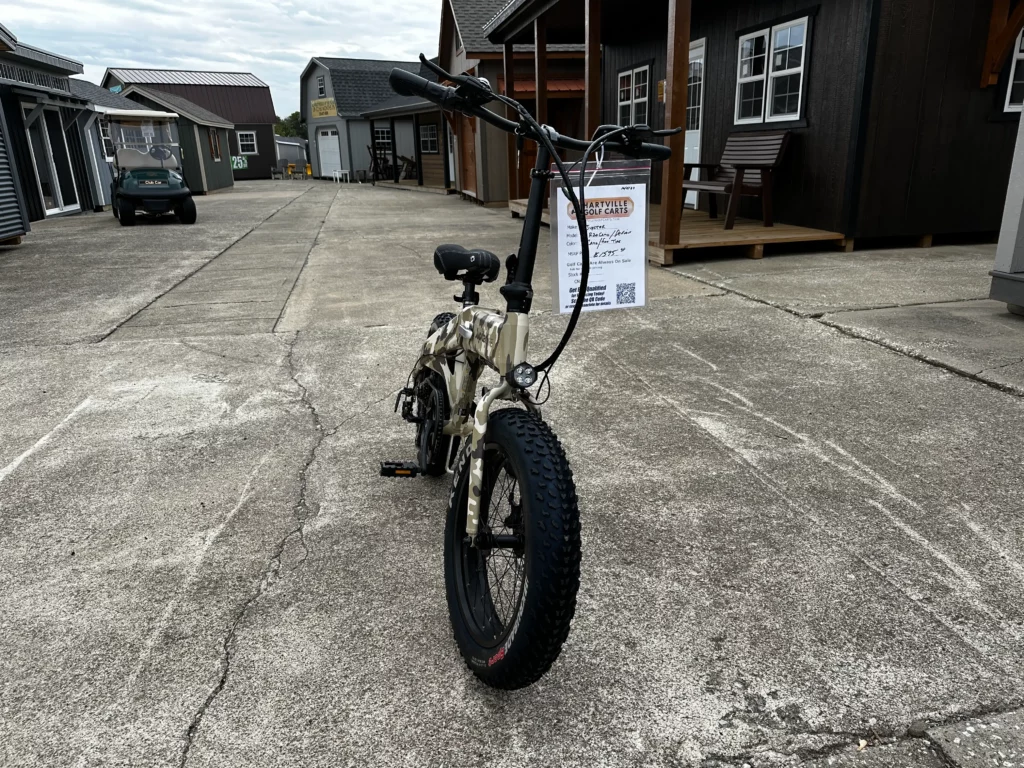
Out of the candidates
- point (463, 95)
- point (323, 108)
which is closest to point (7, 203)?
point (463, 95)

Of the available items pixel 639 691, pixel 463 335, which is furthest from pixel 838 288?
pixel 639 691

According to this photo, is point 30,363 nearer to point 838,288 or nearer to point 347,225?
point 838,288

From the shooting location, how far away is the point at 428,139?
3062cm

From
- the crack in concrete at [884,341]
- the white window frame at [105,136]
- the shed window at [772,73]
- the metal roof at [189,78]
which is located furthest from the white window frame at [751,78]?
the metal roof at [189,78]

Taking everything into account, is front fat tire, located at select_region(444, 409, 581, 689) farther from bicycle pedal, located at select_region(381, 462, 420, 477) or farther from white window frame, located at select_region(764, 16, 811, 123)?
white window frame, located at select_region(764, 16, 811, 123)

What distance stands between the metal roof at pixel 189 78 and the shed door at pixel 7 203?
32.7 m

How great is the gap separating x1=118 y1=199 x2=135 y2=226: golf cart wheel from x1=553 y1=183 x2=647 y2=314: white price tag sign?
13907mm

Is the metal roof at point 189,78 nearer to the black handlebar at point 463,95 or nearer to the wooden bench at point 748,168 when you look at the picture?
the wooden bench at point 748,168

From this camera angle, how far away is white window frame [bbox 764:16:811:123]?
8555 millimetres

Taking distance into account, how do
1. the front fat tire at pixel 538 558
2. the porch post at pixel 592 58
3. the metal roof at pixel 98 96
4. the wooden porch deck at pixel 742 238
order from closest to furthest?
the front fat tire at pixel 538 558, the wooden porch deck at pixel 742 238, the porch post at pixel 592 58, the metal roof at pixel 98 96

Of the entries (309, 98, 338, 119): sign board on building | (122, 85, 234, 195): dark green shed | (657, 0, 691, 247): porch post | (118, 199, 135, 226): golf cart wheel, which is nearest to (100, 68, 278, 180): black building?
(309, 98, 338, 119): sign board on building

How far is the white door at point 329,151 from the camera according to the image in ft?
123

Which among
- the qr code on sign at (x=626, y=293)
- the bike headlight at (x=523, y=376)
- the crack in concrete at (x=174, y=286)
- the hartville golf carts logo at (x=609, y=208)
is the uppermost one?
the hartville golf carts logo at (x=609, y=208)

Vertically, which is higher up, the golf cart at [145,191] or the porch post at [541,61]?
the porch post at [541,61]
